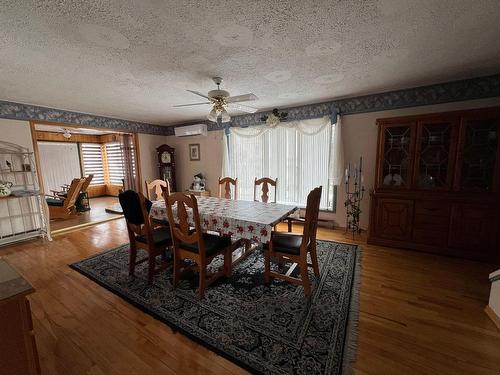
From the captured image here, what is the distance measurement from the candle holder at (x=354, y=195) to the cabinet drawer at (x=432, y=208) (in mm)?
836

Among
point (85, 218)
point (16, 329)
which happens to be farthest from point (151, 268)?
point (85, 218)

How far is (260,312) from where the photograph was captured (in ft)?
6.13

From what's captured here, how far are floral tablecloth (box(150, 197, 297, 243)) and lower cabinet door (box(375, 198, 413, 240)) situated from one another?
1.47m

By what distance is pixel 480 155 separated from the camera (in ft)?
8.82

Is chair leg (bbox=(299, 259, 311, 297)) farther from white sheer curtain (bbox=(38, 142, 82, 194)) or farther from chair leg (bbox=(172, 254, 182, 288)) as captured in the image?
white sheer curtain (bbox=(38, 142, 82, 194))

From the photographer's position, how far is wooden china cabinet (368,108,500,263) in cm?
259

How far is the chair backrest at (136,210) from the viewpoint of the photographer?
2.15 metres

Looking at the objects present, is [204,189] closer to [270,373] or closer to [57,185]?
[270,373]

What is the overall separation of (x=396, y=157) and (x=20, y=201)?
234 inches

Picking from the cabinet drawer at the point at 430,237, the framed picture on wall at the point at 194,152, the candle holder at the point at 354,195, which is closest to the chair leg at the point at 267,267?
the candle holder at the point at 354,195

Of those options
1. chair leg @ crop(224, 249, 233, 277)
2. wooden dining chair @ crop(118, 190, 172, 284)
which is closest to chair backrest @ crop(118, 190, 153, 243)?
wooden dining chair @ crop(118, 190, 172, 284)

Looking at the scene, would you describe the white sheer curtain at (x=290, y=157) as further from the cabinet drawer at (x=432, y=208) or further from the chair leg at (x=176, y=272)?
the chair leg at (x=176, y=272)

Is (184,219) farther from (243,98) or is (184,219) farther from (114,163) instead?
(114,163)

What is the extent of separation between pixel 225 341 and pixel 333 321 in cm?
86
